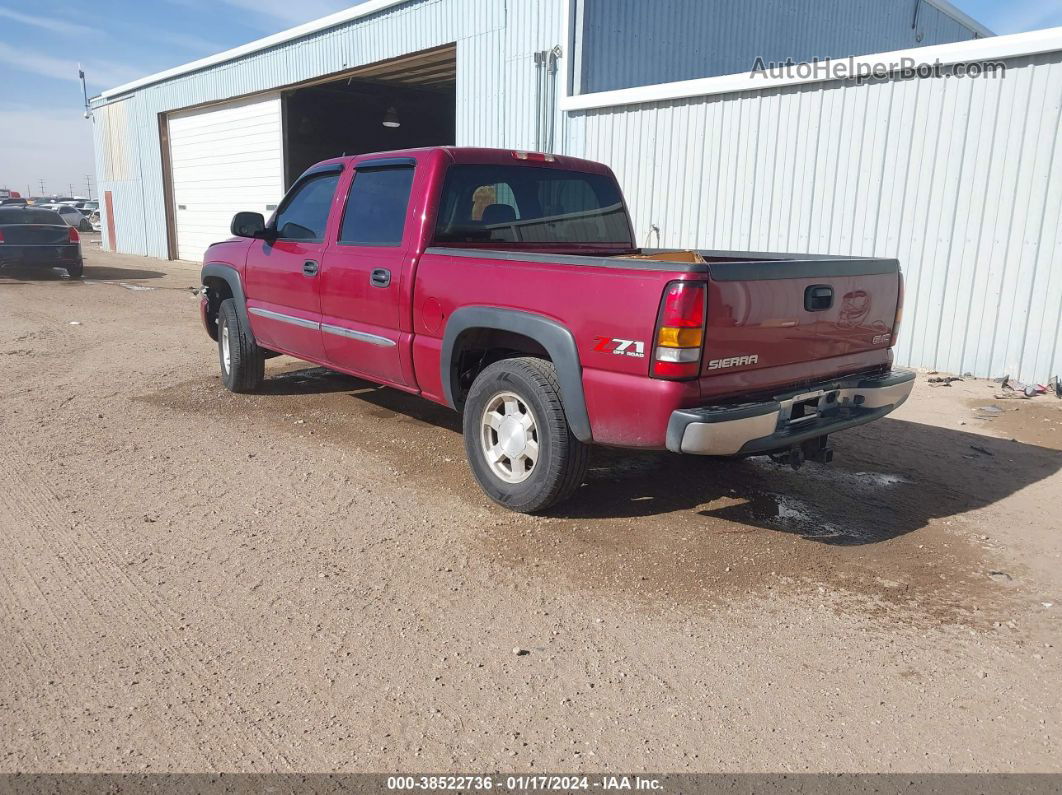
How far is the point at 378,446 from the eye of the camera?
5488 millimetres

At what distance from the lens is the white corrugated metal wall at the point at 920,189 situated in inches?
289

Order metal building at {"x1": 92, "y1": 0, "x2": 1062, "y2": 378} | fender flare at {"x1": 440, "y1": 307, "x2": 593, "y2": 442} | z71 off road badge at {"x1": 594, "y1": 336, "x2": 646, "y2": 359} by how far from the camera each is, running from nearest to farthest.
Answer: z71 off road badge at {"x1": 594, "y1": 336, "x2": 646, "y2": 359} → fender flare at {"x1": 440, "y1": 307, "x2": 593, "y2": 442} → metal building at {"x1": 92, "y1": 0, "x2": 1062, "y2": 378}

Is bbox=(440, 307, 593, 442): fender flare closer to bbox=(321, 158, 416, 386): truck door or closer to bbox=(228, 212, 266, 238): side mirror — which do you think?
bbox=(321, 158, 416, 386): truck door

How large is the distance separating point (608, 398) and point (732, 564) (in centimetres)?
100

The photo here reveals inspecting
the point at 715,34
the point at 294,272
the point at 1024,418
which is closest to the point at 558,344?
the point at 294,272

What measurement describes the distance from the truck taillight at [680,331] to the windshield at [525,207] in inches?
69.1

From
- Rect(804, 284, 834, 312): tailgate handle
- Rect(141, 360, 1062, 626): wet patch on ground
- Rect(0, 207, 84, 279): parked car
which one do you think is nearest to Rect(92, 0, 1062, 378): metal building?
Rect(141, 360, 1062, 626): wet patch on ground

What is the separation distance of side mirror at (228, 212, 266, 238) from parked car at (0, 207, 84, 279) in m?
13.3

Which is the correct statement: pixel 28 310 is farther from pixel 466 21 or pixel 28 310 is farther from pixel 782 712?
pixel 782 712

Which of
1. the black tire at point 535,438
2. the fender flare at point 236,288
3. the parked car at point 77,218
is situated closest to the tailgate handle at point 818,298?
the black tire at point 535,438

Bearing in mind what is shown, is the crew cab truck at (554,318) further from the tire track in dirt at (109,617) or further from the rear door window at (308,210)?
the tire track in dirt at (109,617)

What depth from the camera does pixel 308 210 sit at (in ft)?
19.3

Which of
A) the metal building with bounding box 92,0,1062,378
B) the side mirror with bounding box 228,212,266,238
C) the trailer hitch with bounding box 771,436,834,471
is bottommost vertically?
the trailer hitch with bounding box 771,436,834,471

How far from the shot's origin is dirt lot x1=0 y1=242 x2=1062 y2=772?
98.5 inches
